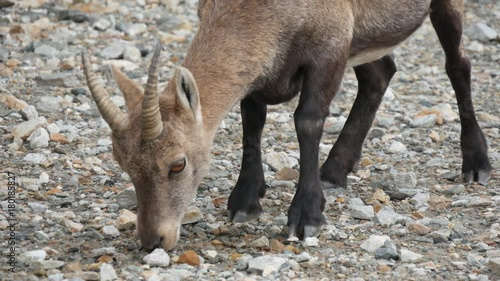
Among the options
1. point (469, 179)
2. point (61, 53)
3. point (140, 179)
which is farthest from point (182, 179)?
point (61, 53)

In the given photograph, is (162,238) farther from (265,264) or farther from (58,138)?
(58,138)

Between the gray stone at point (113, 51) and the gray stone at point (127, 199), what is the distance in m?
4.99

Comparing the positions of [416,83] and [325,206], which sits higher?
[416,83]

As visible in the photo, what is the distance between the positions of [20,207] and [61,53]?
535 centimetres

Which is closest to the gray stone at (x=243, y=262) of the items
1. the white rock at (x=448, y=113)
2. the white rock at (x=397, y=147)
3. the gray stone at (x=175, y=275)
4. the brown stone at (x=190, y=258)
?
the brown stone at (x=190, y=258)

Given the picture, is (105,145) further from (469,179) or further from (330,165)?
(469,179)

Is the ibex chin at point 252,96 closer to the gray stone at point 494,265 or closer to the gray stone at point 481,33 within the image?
the gray stone at point 494,265

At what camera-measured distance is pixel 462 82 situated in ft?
34.9

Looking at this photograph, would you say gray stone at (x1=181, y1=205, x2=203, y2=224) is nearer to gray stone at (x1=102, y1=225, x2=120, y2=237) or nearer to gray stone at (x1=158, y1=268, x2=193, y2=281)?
gray stone at (x1=102, y1=225, x2=120, y2=237)

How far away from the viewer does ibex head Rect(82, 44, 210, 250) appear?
7.36 meters

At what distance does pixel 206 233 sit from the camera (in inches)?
335

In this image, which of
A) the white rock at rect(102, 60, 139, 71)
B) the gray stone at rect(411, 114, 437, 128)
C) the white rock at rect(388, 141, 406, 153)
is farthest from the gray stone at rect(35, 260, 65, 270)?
the white rock at rect(102, 60, 139, 71)

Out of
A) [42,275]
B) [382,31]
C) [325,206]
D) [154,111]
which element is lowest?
[42,275]

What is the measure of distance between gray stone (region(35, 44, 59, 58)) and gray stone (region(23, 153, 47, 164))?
3.74 m
